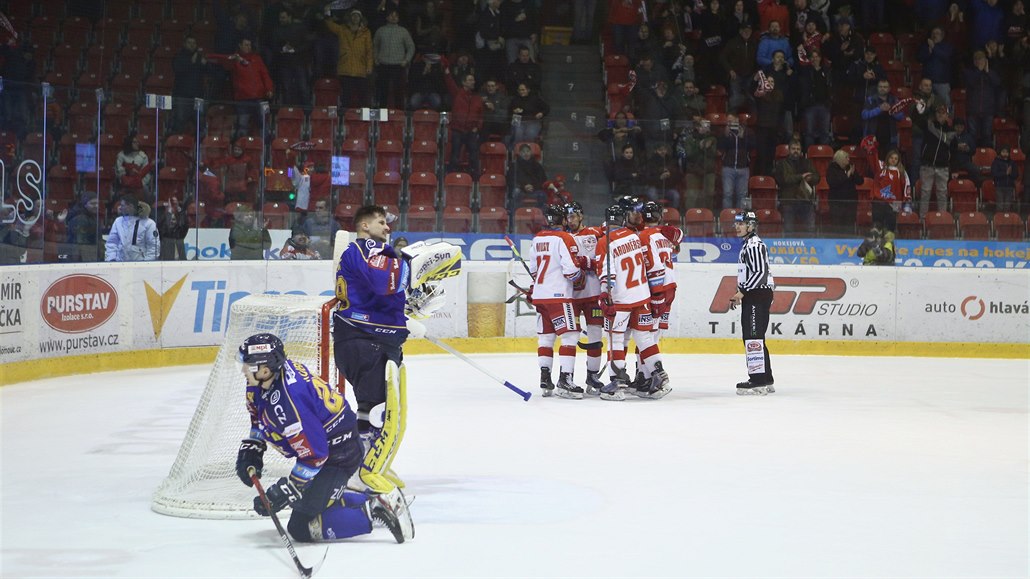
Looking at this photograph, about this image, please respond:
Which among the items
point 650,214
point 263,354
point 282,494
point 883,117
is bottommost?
point 282,494

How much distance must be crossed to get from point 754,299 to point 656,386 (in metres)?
1.10

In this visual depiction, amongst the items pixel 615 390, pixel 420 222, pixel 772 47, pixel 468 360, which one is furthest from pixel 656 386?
pixel 772 47

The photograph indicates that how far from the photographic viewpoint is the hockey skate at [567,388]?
975 cm

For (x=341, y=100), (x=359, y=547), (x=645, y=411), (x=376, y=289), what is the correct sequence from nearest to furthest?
1. (x=359, y=547)
2. (x=376, y=289)
3. (x=645, y=411)
4. (x=341, y=100)

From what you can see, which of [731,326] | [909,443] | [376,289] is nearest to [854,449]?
[909,443]

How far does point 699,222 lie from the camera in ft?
43.2

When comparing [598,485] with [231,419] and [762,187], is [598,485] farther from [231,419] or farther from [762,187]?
[762,187]

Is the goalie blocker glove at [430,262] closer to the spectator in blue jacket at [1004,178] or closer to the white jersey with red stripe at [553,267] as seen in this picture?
the white jersey with red stripe at [553,267]

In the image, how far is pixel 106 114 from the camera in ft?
35.3

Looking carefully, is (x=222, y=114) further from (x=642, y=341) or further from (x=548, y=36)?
(x=548, y=36)

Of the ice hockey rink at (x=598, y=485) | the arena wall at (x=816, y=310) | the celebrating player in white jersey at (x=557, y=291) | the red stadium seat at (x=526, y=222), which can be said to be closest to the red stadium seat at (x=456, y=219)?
the arena wall at (x=816, y=310)

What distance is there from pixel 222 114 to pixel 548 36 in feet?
24.9

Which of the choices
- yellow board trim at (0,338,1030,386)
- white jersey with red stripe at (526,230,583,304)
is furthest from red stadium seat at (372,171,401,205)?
white jersey with red stripe at (526,230,583,304)

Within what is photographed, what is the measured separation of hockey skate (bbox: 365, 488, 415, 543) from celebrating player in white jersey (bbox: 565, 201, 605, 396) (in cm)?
476
